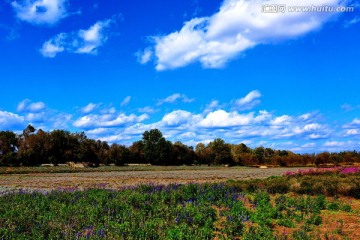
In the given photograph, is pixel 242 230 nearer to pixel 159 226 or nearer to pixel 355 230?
pixel 159 226

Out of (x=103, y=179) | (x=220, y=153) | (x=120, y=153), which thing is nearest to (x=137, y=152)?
(x=120, y=153)

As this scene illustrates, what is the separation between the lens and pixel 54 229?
38.6 feet

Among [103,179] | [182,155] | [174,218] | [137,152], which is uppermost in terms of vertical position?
[137,152]

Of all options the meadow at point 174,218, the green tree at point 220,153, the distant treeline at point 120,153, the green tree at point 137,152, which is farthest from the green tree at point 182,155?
the meadow at point 174,218

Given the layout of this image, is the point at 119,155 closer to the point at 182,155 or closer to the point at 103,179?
the point at 182,155

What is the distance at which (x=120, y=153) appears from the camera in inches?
4683

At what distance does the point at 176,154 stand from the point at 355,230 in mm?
119277

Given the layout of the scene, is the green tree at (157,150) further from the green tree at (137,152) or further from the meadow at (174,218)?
the meadow at (174,218)

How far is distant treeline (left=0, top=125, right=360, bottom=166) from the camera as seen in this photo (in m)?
101

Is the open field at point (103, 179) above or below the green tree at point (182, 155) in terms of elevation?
below

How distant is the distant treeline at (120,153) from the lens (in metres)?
101

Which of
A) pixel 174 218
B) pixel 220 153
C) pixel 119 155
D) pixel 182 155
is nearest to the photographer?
pixel 174 218

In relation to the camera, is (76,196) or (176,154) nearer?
(76,196)

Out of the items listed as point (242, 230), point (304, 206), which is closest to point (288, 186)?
point (304, 206)
